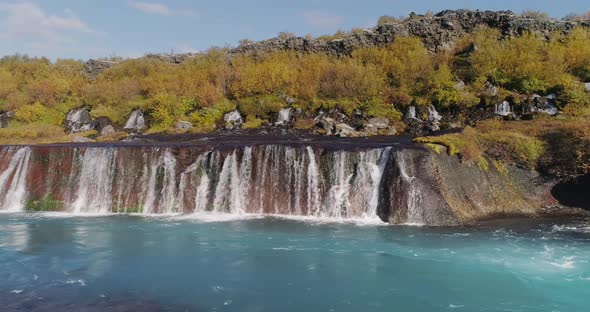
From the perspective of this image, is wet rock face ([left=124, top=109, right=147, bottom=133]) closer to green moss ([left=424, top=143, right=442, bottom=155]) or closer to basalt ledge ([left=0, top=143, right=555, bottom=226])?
basalt ledge ([left=0, top=143, right=555, bottom=226])

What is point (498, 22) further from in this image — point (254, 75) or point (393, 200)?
point (393, 200)

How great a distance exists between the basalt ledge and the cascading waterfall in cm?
4

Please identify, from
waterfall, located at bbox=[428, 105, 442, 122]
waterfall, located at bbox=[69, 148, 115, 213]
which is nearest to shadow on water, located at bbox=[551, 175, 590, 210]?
waterfall, located at bbox=[428, 105, 442, 122]

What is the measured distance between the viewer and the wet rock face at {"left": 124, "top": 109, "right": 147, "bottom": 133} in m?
35.1

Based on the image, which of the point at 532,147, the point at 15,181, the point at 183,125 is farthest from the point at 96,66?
the point at 532,147

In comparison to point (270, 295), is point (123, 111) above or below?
above

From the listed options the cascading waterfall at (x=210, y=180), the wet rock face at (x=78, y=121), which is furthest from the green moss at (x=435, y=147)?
the wet rock face at (x=78, y=121)

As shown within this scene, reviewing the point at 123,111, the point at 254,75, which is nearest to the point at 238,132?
the point at 254,75

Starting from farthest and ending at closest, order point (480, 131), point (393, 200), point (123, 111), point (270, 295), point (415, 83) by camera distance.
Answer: point (123, 111)
point (415, 83)
point (480, 131)
point (393, 200)
point (270, 295)

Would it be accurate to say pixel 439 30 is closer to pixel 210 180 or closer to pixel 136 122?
pixel 136 122

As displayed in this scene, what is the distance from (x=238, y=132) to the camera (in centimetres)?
3091

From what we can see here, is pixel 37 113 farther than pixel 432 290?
Yes

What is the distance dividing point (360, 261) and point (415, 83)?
23.5 m

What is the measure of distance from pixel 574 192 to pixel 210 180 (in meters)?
14.6
